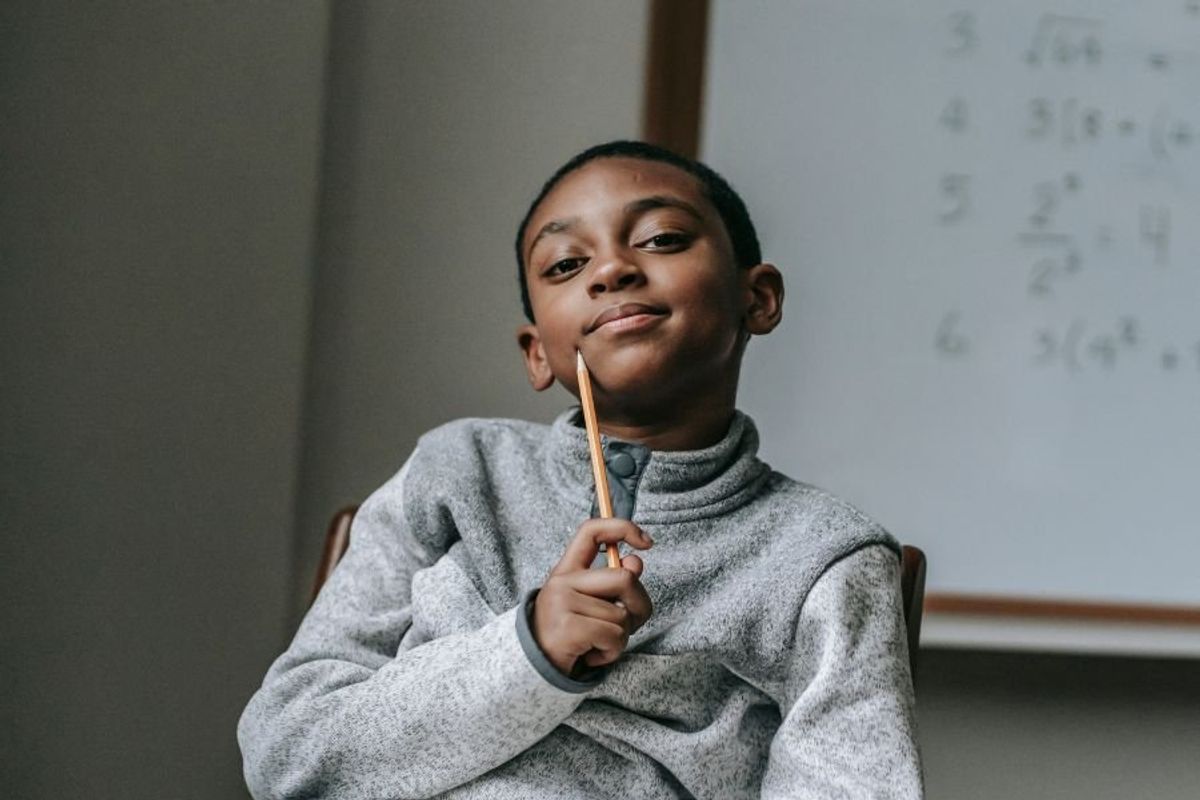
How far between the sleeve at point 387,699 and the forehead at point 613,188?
20 centimetres

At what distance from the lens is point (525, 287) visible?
89cm

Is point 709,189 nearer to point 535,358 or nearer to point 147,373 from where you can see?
point 535,358

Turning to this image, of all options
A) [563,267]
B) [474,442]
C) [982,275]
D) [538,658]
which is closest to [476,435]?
[474,442]

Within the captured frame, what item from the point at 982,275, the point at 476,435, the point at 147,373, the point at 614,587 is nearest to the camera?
the point at 614,587

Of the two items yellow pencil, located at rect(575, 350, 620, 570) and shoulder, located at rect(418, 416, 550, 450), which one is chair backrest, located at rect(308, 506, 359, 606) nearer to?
shoulder, located at rect(418, 416, 550, 450)

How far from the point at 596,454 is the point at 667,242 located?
0.15 metres

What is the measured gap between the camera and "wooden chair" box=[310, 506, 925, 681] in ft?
2.89

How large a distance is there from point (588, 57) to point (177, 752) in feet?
2.34

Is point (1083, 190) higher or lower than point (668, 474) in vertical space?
higher

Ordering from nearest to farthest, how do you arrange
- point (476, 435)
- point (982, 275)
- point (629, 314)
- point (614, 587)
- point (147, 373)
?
1. point (614, 587)
2. point (629, 314)
3. point (476, 435)
4. point (147, 373)
5. point (982, 275)

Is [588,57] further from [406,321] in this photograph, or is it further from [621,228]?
[621,228]

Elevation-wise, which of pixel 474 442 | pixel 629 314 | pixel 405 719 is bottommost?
pixel 405 719

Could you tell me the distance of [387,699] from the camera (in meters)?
0.70

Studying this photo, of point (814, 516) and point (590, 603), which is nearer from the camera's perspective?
point (590, 603)
